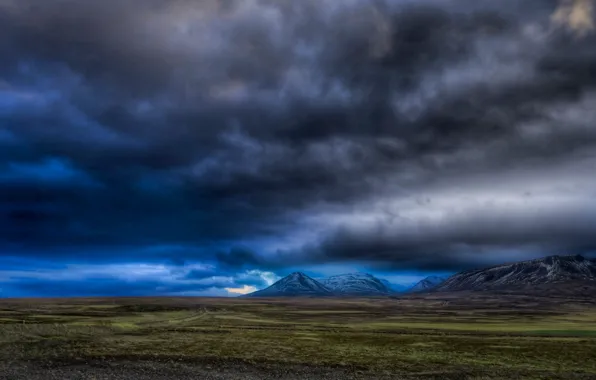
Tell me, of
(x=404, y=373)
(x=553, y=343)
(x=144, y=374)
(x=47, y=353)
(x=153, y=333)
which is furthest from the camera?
(x=153, y=333)

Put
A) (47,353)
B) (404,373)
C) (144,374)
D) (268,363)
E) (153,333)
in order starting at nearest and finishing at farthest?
(144,374) → (404,373) → (268,363) → (47,353) → (153,333)

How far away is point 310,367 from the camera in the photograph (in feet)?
158

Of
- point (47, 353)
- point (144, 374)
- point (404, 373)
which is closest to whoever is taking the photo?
point (144, 374)

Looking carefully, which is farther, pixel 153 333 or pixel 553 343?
pixel 153 333

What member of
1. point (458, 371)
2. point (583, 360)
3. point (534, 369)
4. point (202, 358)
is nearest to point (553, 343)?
point (583, 360)

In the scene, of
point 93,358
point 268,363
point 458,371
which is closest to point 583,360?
point 458,371

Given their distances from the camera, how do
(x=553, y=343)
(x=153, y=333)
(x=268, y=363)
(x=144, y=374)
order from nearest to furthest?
(x=144, y=374)
(x=268, y=363)
(x=553, y=343)
(x=153, y=333)

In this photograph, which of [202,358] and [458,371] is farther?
[202,358]

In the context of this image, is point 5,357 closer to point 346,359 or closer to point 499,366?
point 346,359

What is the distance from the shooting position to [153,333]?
77.9 metres

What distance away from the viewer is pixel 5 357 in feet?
167

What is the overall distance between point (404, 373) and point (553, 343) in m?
38.9

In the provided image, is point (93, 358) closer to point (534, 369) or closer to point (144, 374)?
point (144, 374)

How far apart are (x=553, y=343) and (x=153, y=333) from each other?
202ft
